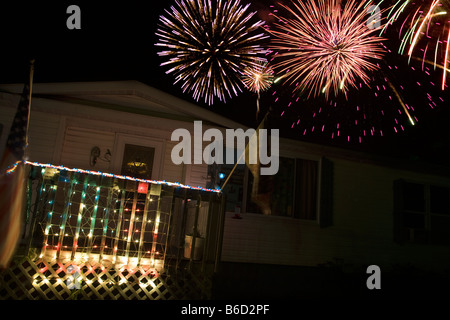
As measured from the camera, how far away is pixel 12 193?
4.22 m

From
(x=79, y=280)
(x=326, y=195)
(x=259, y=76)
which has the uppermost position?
(x=259, y=76)

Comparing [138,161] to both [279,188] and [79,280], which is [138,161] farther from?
[279,188]

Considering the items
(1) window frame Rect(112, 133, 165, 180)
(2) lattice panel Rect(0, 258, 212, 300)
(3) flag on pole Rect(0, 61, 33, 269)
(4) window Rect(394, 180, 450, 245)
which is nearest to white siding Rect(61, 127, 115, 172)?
(1) window frame Rect(112, 133, 165, 180)

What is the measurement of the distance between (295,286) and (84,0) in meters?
12.6

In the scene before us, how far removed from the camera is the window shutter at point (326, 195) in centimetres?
870

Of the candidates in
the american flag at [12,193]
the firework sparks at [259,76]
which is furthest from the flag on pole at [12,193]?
the firework sparks at [259,76]

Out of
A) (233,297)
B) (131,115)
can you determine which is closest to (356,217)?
(233,297)

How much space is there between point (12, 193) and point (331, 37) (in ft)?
22.3

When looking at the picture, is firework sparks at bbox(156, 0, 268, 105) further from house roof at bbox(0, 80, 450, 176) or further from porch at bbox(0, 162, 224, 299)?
porch at bbox(0, 162, 224, 299)

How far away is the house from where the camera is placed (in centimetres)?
694

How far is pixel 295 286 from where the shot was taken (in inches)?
283

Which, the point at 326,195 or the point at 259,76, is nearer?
the point at 326,195

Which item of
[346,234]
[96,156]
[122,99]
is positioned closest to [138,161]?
[96,156]

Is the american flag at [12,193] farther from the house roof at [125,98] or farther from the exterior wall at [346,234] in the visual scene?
the exterior wall at [346,234]
